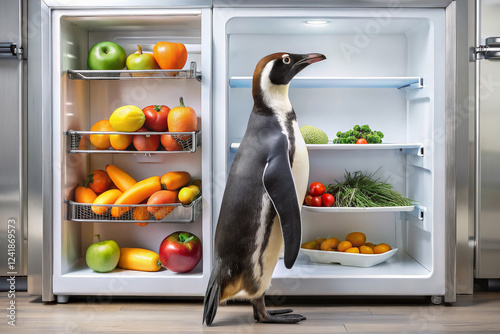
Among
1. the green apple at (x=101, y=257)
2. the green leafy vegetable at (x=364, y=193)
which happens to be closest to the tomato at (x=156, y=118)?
the green apple at (x=101, y=257)

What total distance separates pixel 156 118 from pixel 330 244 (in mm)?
936

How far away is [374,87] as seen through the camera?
2.28m

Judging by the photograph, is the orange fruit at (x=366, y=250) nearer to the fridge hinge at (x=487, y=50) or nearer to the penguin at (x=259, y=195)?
the penguin at (x=259, y=195)

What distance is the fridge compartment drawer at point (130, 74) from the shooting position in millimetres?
1909

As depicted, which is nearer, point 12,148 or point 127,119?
point 127,119

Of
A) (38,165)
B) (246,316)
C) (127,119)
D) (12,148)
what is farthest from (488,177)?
(12,148)

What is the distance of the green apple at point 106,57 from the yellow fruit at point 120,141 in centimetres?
30

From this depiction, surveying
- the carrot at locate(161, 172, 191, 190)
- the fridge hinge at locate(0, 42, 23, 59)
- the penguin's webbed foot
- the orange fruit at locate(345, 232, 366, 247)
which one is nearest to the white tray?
the orange fruit at locate(345, 232, 366, 247)

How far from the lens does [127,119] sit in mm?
1892

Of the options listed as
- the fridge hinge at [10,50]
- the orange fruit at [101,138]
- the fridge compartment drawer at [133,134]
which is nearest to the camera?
the fridge compartment drawer at [133,134]

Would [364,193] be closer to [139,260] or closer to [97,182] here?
[139,260]

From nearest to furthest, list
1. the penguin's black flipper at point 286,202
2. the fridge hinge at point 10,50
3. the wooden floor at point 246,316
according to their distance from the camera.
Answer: the penguin's black flipper at point 286,202 → the wooden floor at point 246,316 → the fridge hinge at point 10,50

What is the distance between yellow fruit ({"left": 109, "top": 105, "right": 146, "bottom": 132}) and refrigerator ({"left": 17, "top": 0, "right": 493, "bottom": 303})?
15 centimetres

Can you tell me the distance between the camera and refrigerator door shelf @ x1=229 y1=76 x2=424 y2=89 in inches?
77.3
